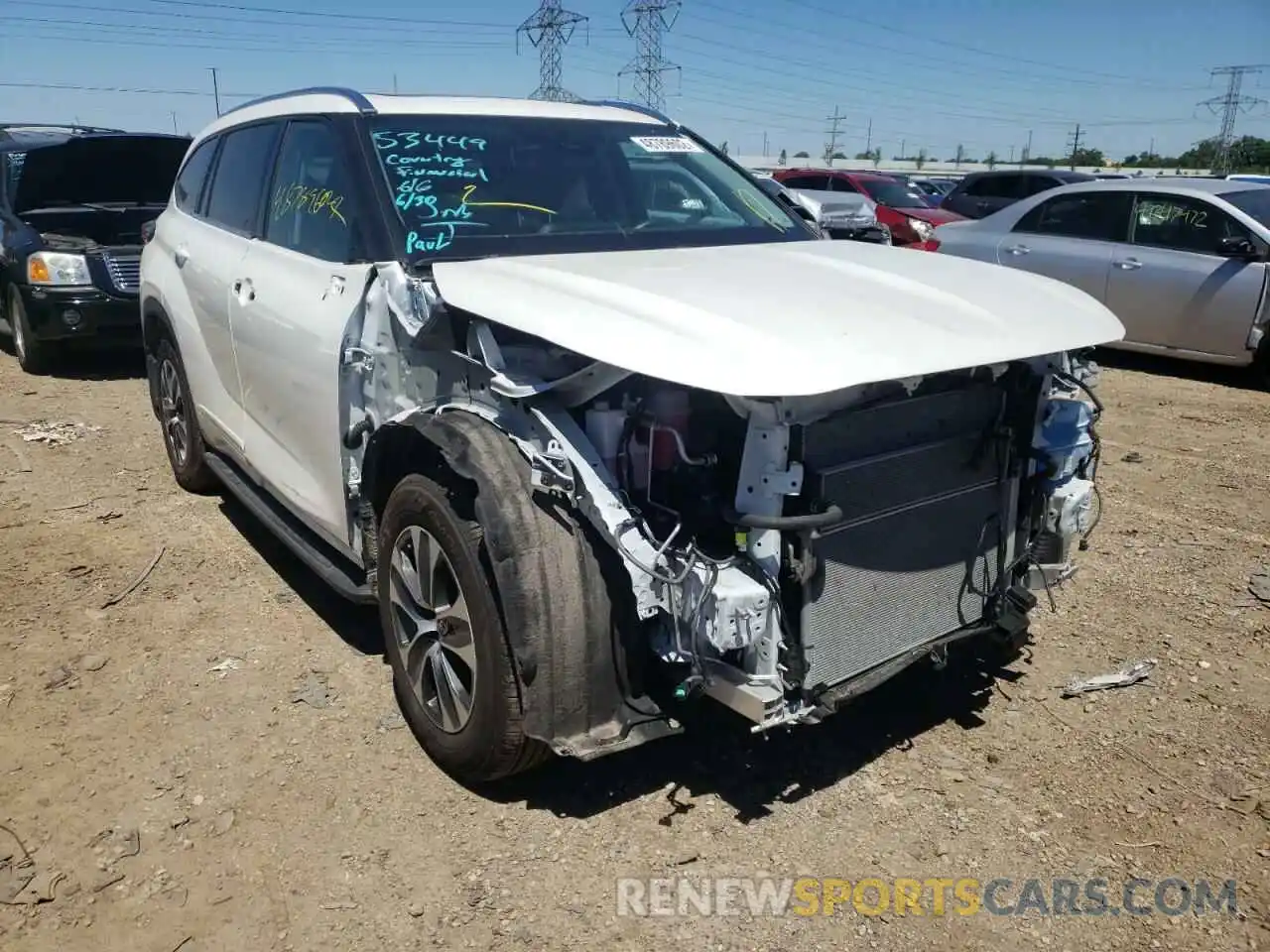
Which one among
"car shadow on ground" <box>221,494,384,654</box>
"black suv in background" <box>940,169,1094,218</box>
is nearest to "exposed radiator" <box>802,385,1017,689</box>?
"car shadow on ground" <box>221,494,384,654</box>

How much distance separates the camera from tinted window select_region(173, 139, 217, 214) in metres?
5.11

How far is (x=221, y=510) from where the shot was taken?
5.40m

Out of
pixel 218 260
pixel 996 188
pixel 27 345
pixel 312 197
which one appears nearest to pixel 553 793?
pixel 312 197

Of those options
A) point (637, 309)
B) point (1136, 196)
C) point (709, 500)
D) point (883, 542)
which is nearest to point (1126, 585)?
point (883, 542)

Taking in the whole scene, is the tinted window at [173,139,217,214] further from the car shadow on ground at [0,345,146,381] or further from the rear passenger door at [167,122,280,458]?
the car shadow on ground at [0,345,146,381]

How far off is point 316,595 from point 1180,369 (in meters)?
7.82

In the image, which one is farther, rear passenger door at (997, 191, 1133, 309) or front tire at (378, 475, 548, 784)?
rear passenger door at (997, 191, 1133, 309)

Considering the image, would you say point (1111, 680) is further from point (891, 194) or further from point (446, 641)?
Answer: point (891, 194)

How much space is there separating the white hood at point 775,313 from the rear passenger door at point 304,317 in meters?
0.53

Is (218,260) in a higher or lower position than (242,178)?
lower

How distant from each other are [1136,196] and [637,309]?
797cm

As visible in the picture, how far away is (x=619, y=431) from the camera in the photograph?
2.73m

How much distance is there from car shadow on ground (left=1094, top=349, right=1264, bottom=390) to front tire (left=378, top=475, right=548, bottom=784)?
7590 mm

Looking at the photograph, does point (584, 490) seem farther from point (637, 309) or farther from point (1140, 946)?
point (1140, 946)
